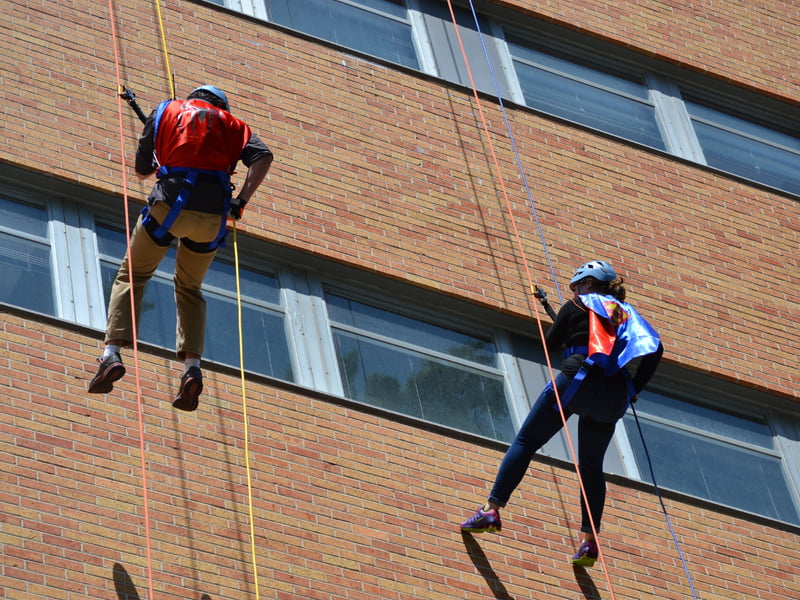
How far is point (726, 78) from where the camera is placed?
1561 cm

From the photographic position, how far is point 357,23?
14.0m

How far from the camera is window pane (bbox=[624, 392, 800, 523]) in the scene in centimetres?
1254

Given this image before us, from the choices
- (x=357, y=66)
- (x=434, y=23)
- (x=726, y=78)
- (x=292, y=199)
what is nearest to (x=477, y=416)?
(x=292, y=199)

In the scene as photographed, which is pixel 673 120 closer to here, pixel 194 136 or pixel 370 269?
pixel 370 269

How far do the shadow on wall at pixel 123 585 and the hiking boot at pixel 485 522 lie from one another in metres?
2.38

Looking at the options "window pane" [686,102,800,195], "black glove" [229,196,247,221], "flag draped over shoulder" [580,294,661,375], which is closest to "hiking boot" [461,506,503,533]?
"flag draped over shoulder" [580,294,661,375]

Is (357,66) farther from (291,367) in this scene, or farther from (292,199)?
(291,367)

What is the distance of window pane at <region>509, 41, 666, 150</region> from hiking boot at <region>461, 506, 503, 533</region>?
474 cm

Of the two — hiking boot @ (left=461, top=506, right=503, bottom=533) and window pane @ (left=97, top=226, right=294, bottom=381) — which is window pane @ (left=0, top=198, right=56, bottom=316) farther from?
hiking boot @ (left=461, top=506, right=503, bottom=533)

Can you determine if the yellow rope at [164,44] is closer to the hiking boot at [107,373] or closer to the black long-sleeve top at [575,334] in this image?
the hiking boot at [107,373]

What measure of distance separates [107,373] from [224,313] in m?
2.12

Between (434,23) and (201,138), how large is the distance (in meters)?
5.31

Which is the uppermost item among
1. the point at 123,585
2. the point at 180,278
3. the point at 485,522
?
the point at 180,278

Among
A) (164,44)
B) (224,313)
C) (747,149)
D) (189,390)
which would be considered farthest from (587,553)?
(747,149)
